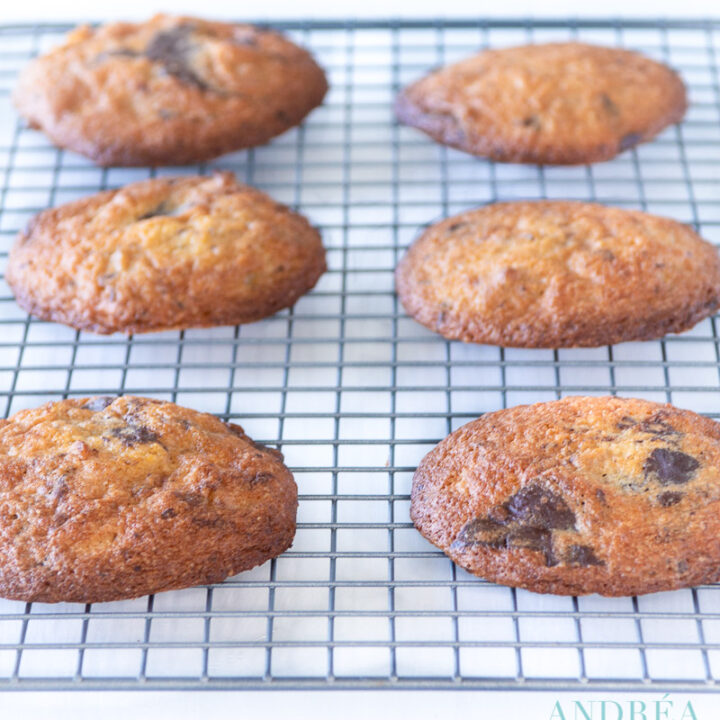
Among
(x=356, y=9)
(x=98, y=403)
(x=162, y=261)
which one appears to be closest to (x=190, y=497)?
(x=98, y=403)

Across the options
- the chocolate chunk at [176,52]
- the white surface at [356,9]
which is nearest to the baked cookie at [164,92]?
the chocolate chunk at [176,52]

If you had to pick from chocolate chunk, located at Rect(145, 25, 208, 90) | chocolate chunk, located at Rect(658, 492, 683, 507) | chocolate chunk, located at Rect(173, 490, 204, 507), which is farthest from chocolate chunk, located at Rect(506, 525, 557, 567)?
chocolate chunk, located at Rect(145, 25, 208, 90)

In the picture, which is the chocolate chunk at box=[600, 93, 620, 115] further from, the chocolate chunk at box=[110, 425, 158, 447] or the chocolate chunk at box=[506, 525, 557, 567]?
the chocolate chunk at box=[110, 425, 158, 447]

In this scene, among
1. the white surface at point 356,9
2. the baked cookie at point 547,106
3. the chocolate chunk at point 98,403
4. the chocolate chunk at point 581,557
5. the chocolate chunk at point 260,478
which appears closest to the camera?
the chocolate chunk at point 581,557

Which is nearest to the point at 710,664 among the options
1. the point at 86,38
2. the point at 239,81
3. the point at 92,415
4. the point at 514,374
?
the point at 514,374

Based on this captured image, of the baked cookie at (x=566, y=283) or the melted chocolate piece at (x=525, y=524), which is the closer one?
the melted chocolate piece at (x=525, y=524)
